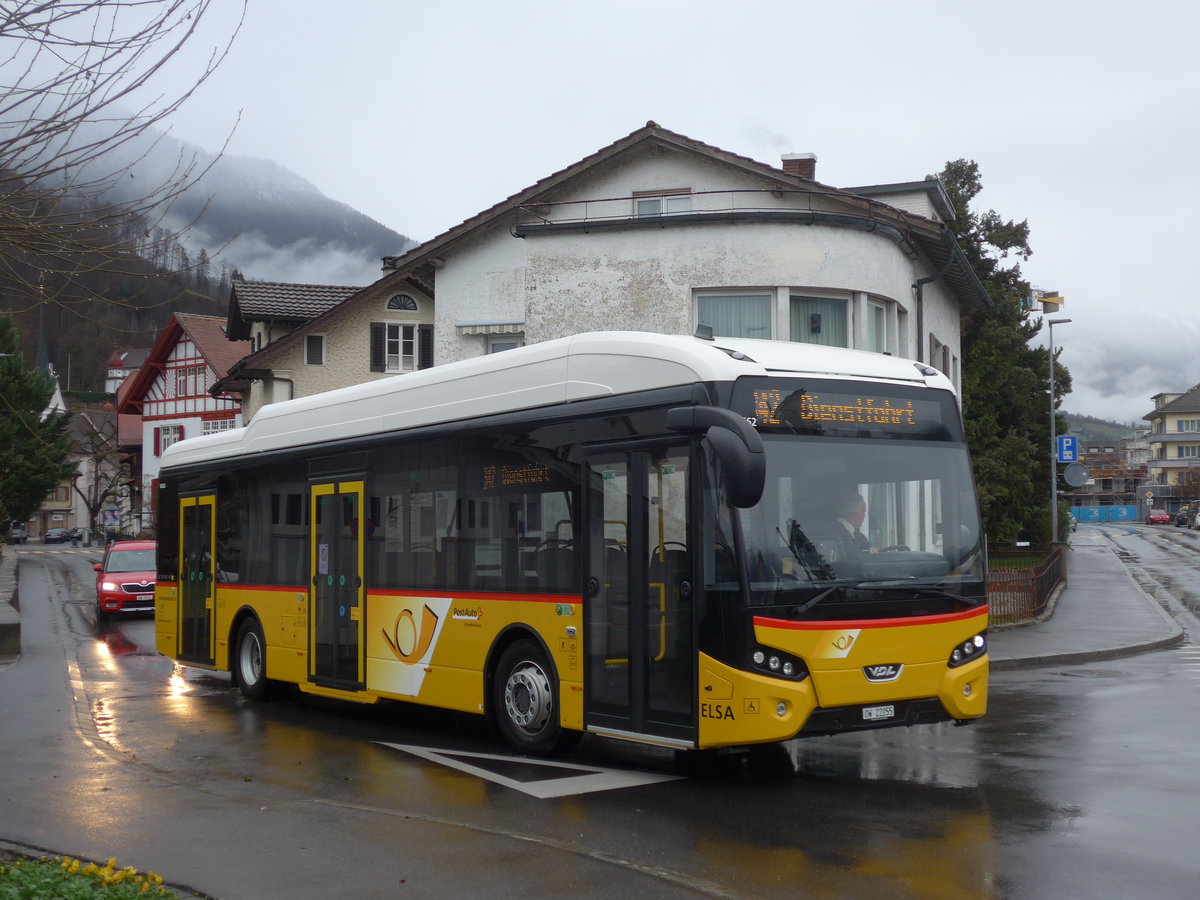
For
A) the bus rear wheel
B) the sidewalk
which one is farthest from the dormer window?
the bus rear wheel

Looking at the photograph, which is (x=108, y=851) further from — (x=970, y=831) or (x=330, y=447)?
(x=330, y=447)

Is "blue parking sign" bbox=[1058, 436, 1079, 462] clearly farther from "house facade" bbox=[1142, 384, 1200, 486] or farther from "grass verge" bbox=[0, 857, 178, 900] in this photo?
"house facade" bbox=[1142, 384, 1200, 486]

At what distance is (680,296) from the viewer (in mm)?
23641

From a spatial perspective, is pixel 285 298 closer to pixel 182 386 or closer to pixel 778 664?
pixel 182 386

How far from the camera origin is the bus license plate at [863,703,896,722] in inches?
347

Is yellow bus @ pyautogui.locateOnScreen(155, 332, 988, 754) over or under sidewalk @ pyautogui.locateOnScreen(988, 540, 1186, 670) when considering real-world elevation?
over

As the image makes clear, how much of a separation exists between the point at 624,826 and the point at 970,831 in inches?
77.1

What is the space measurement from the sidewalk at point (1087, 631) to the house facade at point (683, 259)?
5628 millimetres

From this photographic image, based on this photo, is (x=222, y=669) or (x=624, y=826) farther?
(x=222, y=669)

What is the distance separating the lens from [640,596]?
9297mm

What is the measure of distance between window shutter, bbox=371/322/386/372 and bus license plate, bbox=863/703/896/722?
1219 inches

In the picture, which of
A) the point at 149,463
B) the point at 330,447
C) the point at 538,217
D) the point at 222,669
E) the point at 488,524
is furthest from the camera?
the point at 149,463

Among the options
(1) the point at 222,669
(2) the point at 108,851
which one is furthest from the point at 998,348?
(2) the point at 108,851

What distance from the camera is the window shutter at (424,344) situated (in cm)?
3872
